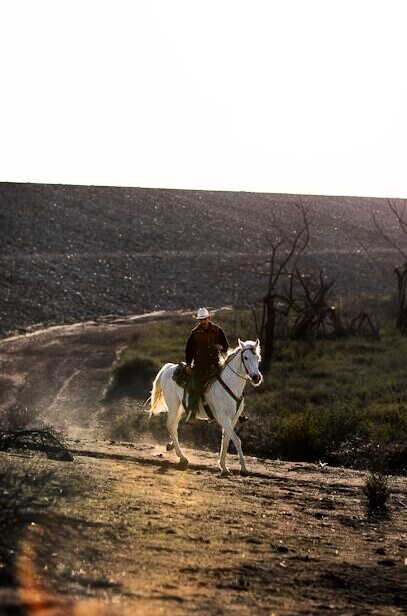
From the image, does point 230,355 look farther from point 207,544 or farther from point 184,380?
point 207,544

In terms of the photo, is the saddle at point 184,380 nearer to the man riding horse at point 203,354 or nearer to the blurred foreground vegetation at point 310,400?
the man riding horse at point 203,354

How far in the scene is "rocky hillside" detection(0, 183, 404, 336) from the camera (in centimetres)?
7700

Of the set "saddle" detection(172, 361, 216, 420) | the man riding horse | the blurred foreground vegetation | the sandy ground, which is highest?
the man riding horse

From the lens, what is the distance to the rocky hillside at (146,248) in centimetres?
7700

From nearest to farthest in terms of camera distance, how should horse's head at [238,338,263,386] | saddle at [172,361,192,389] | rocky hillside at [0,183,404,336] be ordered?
horse's head at [238,338,263,386] < saddle at [172,361,192,389] < rocky hillside at [0,183,404,336]

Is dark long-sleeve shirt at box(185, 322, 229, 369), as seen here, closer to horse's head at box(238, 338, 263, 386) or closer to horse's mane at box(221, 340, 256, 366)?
horse's mane at box(221, 340, 256, 366)

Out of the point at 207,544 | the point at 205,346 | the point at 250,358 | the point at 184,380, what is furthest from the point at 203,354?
the point at 207,544

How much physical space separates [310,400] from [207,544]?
66.1 feet

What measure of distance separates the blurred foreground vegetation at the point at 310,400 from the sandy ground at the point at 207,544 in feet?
11.4

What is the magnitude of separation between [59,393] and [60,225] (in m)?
70.6

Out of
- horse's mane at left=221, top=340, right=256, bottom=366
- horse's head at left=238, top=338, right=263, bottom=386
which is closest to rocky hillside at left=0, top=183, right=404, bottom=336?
horse's mane at left=221, top=340, right=256, bottom=366

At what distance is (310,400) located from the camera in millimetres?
32281

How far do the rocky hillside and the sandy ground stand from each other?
43.0 meters

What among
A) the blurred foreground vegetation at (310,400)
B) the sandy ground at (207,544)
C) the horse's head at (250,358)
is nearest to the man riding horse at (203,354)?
the horse's head at (250,358)
